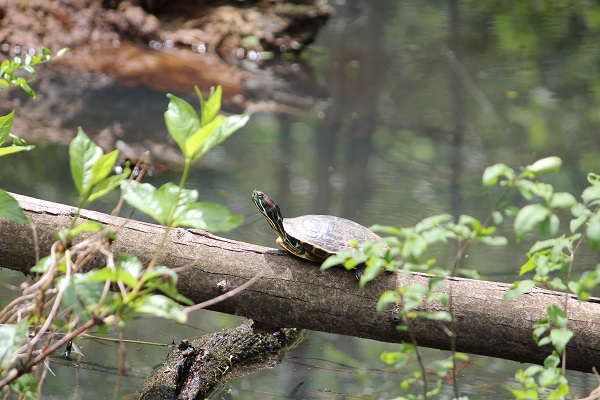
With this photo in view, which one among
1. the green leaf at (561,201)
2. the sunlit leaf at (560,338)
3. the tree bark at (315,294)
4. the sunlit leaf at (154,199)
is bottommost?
the tree bark at (315,294)

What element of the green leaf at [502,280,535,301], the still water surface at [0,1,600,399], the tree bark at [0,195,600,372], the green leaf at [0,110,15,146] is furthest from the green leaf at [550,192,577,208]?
the still water surface at [0,1,600,399]

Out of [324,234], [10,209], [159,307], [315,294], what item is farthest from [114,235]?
[324,234]

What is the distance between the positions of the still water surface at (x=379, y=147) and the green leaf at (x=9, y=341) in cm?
173

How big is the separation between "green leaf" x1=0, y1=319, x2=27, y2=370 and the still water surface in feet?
5.68

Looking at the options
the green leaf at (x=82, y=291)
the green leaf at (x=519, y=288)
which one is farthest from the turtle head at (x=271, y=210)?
the green leaf at (x=82, y=291)

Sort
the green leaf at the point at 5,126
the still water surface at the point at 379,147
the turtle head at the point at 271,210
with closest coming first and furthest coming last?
the green leaf at the point at 5,126 → the turtle head at the point at 271,210 → the still water surface at the point at 379,147

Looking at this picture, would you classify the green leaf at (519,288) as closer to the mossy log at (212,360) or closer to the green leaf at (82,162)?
the green leaf at (82,162)

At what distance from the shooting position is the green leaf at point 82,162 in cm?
140

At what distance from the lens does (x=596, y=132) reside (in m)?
6.61

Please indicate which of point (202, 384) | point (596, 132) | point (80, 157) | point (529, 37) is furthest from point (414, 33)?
point (80, 157)

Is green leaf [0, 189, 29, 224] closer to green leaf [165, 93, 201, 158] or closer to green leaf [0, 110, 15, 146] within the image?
green leaf [0, 110, 15, 146]

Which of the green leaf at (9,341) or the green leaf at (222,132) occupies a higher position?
the green leaf at (222,132)

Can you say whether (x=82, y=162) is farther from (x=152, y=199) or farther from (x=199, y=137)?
(x=199, y=137)

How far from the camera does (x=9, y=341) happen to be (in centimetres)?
134
